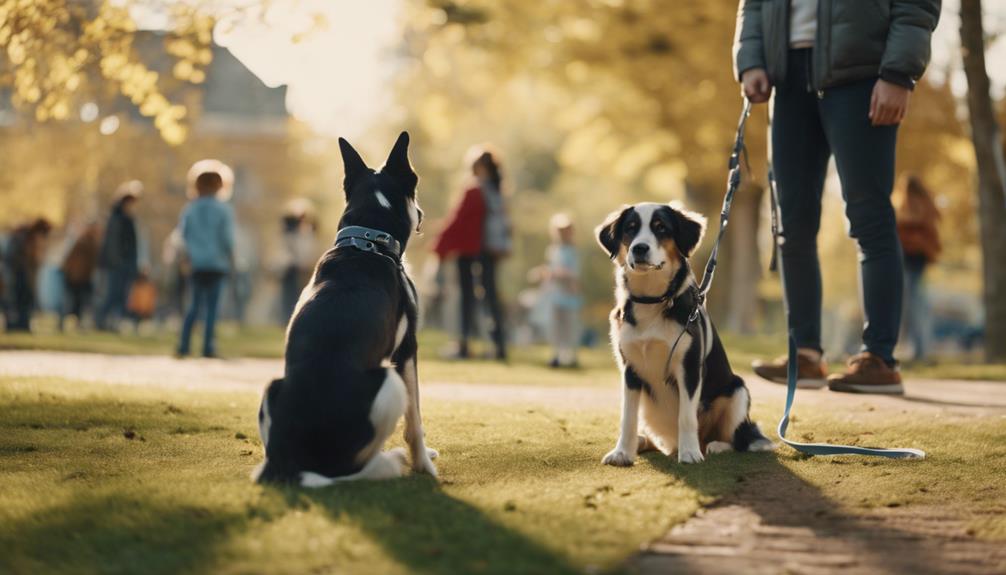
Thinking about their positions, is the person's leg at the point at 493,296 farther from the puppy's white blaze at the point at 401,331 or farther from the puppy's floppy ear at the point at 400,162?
the puppy's white blaze at the point at 401,331

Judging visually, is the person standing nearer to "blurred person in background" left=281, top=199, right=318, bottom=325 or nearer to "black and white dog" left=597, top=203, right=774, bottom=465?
"black and white dog" left=597, top=203, right=774, bottom=465

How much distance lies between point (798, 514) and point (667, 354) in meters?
1.37

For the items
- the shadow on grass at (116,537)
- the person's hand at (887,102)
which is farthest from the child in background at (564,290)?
the shadow on grass at (116,537)

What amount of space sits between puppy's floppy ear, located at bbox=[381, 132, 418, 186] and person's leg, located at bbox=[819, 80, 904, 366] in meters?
2.65

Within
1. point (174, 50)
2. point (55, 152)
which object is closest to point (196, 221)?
point (174, 50)

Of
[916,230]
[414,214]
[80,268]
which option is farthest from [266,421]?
[80,268]

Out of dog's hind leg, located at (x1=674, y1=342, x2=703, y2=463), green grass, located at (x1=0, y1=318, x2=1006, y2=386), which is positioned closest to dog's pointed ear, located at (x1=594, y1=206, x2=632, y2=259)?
dog's hind leg, located at (x1=674, y1=342, x2=703, y2=463)

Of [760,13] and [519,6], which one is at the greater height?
[519,6]

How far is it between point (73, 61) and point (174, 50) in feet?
3.59

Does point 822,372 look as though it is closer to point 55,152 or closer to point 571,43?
point 571,43

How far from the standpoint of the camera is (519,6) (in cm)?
1927

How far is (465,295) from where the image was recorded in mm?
14438

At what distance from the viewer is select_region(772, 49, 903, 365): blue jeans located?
22.4 ft

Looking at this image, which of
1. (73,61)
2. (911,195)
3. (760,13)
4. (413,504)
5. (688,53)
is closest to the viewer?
(413,504)
